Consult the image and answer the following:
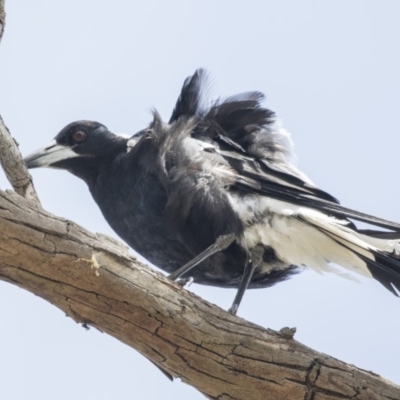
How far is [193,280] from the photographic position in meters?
4.47

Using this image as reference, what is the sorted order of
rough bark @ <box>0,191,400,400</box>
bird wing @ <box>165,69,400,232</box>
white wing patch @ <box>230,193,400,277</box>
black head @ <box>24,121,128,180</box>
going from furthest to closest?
black head @ <box>24,121,128,180</box> < bird wing @ <box>165,69,400,232</box> < white wing patch @ <box>230,193,400,277</box> < rough bark @ <box>0,191,400,400</box>

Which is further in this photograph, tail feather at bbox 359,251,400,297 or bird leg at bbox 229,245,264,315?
bird leg at bbox 229,245,264,315

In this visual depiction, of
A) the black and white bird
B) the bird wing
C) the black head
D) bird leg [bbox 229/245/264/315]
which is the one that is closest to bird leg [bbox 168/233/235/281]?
the black and white bird

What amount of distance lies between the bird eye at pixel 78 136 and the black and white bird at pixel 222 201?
0.04 meters

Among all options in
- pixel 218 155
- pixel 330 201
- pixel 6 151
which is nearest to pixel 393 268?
pixel 330 201

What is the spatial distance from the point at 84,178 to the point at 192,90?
859 mm

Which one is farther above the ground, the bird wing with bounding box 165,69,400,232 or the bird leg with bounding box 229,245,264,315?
the bird wing with bounding box 165,69,400,232

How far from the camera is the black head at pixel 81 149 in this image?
4.75 m

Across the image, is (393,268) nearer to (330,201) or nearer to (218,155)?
(330,201)

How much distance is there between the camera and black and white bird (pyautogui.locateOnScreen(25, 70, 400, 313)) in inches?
159

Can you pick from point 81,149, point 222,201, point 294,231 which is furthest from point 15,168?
point 294,231

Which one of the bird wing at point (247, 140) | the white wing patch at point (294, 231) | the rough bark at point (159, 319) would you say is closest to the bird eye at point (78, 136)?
the bird wing at point (247, 140)

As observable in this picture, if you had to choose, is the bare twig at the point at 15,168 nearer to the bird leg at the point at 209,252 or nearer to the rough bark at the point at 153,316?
the rough bark at the point at 153,316

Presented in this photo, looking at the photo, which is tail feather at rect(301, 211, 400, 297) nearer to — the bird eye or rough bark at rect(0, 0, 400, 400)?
rough bark at rect(0, 0, 400, 400)
